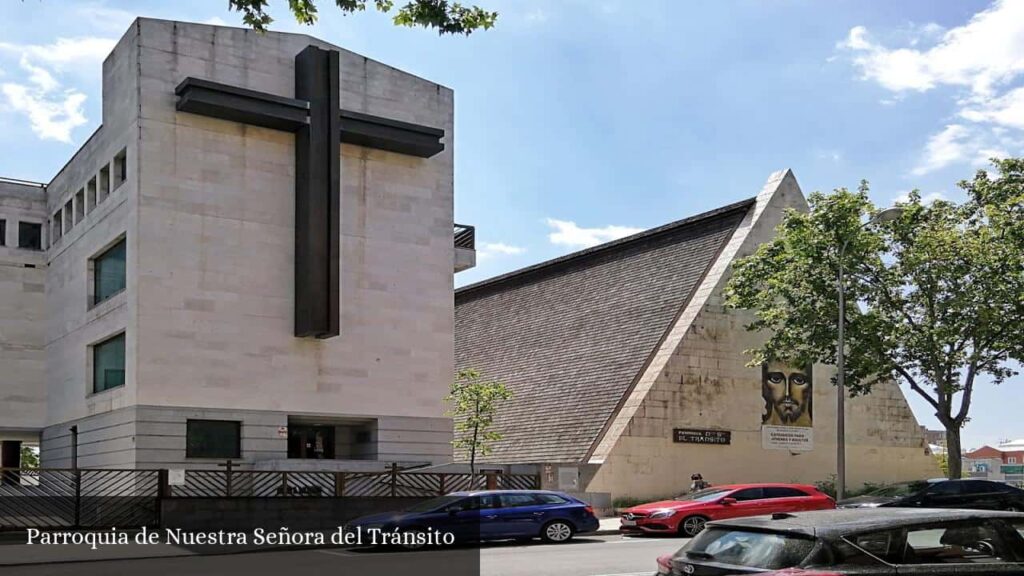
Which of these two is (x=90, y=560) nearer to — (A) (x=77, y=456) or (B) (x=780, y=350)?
(A) (x=77, y=456)

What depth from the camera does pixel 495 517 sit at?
73.2 ft

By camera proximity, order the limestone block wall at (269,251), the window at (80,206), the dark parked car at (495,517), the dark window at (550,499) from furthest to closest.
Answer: the window at (80,206)
the limestone block wall at (269,251)
the dark window at (550,499)
the dark parked car at (495,517)

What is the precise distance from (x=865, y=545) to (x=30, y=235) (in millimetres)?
37670

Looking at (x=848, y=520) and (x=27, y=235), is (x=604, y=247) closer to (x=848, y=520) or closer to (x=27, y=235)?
(x=27, y=235)

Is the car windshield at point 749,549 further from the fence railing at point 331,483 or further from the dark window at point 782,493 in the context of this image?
the fence railing at point 331,483

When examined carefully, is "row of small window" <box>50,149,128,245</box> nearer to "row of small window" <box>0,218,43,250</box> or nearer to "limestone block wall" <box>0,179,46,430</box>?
"row of small window" <box>0,218,43,250</box>

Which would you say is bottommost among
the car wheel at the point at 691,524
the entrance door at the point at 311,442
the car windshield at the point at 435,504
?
the car wheel at the point at 691,524

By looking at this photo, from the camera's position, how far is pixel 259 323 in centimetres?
3111

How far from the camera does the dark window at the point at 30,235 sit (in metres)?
38.9

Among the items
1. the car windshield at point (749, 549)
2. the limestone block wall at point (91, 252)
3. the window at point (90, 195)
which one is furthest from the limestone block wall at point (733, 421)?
the car windshield at point (749, 549)

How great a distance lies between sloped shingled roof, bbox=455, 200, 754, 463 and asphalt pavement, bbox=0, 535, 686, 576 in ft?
48.7

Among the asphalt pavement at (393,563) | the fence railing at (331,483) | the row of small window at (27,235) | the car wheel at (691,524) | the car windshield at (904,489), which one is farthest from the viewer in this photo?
the row of small window at (27,235)

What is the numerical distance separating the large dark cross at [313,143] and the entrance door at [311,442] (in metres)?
3.47

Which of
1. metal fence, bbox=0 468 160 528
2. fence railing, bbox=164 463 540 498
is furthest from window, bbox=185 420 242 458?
metal fence, bbox=0 468 160 528
